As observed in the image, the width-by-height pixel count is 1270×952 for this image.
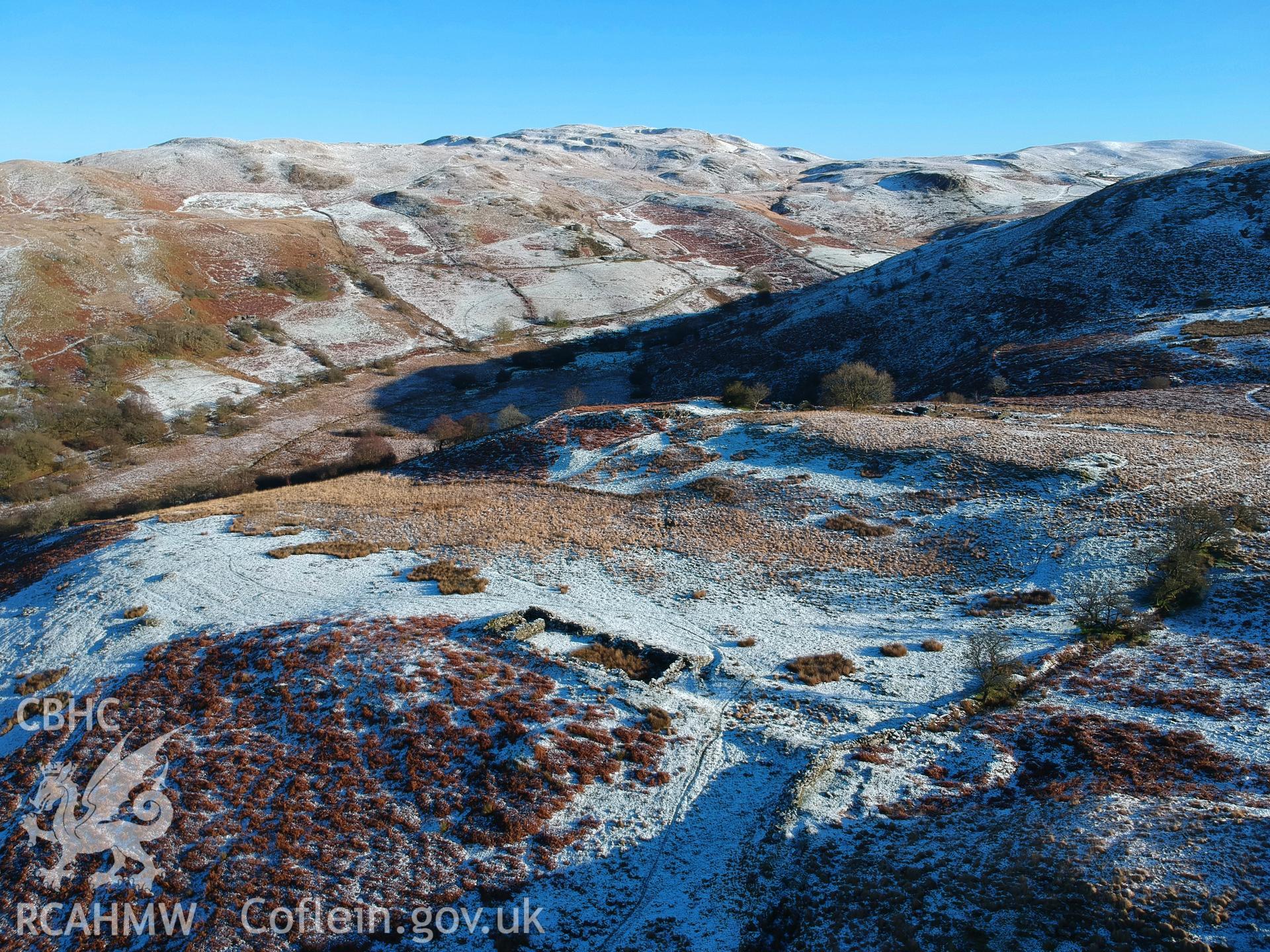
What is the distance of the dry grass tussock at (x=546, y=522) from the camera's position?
1033 inches

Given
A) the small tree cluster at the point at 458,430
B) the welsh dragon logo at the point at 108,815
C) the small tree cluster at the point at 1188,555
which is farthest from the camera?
the small tree cluster at the point at 458,430

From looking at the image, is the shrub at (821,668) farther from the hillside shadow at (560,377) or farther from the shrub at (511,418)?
the hillside shadow at (560,377)

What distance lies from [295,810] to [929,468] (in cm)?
2806

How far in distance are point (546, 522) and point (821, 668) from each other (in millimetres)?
15255

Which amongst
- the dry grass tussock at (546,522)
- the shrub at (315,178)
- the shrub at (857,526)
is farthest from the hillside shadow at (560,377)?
the shrub at (315,178)

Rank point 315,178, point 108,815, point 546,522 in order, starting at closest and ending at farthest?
point 108,815
point 546,522
point 315,178

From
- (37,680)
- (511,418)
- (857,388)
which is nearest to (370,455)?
(511,418)

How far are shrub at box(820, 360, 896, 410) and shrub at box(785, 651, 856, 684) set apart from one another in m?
26.9

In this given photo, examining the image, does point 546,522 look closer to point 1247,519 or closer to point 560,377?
point 1247,519

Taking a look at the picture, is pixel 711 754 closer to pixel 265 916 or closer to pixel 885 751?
pixel 885 751

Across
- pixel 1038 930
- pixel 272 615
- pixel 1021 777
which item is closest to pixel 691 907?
A: pixel 1038 930

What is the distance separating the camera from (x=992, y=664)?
54.4 feet

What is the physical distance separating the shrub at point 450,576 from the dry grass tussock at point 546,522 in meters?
1.83

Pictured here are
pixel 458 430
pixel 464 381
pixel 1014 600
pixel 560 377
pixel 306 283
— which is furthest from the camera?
pixel 306 283
